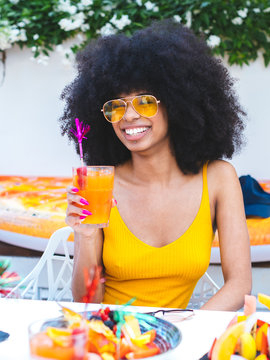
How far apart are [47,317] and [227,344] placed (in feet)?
1.40

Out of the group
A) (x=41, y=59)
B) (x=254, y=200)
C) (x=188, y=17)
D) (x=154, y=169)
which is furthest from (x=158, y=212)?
(x=41, y=59)

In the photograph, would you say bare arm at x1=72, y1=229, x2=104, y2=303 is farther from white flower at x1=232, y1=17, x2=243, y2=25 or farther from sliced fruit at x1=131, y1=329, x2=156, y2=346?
white flower at x1=232, y1=17, x2=243, y2=25

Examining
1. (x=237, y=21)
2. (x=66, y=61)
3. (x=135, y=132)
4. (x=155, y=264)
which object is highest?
(x=237, y=21)

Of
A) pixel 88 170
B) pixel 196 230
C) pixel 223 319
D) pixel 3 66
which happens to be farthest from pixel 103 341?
pixel 3 66

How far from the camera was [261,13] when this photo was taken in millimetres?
3736

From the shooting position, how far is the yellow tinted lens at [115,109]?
4.99 ft

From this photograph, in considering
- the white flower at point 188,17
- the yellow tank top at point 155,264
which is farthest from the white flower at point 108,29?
the yellow tank top at point 155,264

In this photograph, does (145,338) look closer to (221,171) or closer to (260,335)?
(260,335)

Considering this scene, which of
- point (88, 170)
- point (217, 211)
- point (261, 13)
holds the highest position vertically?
point (261, 13)

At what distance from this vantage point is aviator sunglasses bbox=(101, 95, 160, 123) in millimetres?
1516

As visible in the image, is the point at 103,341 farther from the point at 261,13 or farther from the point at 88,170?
the point at 261,13

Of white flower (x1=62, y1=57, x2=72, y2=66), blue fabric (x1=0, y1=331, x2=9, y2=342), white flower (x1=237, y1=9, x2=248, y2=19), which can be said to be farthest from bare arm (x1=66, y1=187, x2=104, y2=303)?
white flower (x1=62, y1=57, x2=72, y2=66)

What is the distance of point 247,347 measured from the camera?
778 millimetres

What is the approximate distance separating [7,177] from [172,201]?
2760 mm
